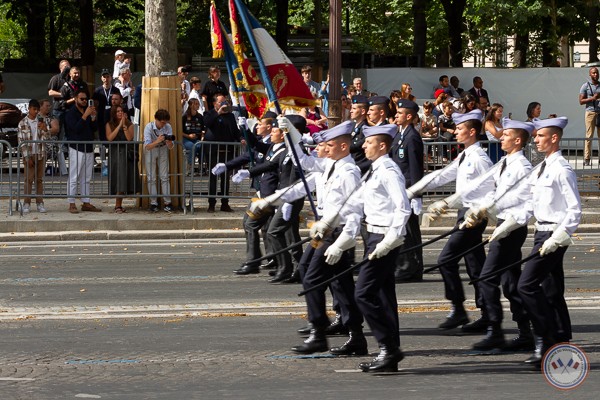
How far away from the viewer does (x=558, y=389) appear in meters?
8.48

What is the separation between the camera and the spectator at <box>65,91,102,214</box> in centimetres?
1889

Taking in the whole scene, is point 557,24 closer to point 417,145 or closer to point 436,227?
point 436,227

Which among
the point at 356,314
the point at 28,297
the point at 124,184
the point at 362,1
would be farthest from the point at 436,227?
the point at 362,1

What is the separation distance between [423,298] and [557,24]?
88.3ft

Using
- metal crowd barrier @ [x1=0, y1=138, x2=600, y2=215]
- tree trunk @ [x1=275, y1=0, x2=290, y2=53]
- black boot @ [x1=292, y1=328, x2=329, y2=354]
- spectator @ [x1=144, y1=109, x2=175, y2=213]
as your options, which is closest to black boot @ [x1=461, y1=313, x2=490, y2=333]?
black boot @ [x1=292, y1=328, x2=329, y2=354]

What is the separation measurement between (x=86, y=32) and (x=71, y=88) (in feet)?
49.6

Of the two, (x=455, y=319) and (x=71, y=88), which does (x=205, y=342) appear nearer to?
(x=455, y=319)

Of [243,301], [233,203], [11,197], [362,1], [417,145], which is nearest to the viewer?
[243,301]

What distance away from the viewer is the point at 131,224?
60.8 feet

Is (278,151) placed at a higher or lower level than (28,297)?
higher

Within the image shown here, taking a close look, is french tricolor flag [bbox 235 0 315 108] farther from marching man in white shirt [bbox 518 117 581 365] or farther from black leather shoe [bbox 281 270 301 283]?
marching man in white shirt [bbox 518 117 581 365]

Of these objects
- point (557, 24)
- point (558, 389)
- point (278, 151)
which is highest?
point (557, 24)

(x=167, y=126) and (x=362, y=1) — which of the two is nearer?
(x=167, y=126)

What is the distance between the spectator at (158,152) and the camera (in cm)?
1898
